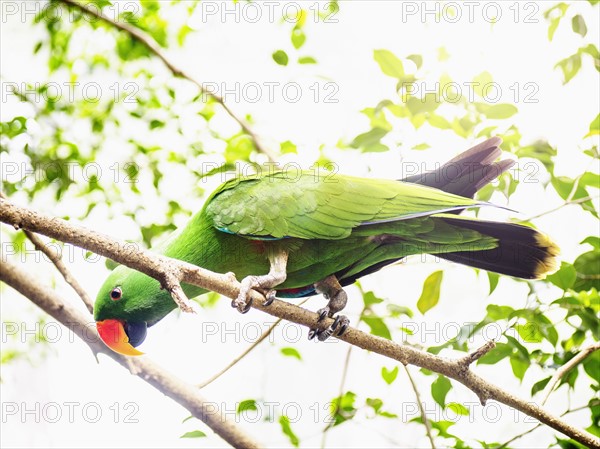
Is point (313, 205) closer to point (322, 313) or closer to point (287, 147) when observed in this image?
point (322, 313)

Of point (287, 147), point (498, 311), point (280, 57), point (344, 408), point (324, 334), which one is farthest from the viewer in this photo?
point (287, 147)

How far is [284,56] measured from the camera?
2.98 m

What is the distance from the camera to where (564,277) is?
2.27 m

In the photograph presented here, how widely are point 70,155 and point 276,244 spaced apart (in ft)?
Result: 6.04

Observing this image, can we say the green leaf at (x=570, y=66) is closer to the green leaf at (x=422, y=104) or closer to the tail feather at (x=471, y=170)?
the green leaf at (x=422, y=104)

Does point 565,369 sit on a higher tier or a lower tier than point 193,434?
higher

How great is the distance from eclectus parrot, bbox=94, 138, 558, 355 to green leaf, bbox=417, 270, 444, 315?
0.18m

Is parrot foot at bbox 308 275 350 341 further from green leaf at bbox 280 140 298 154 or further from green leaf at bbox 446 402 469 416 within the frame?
green leaf at bbox 280 140 298 154

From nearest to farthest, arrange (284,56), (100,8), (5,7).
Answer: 1. (284,56)
2. (100,8)
3. (5,7)

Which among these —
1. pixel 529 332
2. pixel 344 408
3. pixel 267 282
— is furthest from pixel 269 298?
pixel 529 332

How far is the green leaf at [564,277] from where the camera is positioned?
2.26 meters

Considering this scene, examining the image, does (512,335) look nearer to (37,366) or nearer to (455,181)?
(455,181)

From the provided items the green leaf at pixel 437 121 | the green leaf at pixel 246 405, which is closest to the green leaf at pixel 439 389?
the green leaf at pixel 246 405

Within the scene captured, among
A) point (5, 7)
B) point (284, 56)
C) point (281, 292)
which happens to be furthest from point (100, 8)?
point (281, 292)
